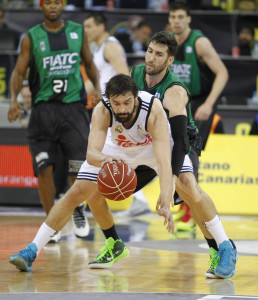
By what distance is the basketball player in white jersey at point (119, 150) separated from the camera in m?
5.75

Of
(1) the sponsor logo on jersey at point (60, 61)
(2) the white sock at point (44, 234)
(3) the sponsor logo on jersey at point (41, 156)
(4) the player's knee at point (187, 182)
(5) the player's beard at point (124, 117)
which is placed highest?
(1) the sponsor logo on jersey at point (60, 61)

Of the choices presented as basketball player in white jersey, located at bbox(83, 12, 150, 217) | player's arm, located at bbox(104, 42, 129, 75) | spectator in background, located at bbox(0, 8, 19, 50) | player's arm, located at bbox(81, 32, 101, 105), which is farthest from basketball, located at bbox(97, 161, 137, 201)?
spectator in background, located at bbox(0, 8, 19, 50)

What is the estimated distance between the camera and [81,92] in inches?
327

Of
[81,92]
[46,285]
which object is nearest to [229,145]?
[81,92]

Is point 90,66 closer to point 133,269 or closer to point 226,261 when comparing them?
point 133,269

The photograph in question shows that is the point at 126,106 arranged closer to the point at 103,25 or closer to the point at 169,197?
the point at 169,197

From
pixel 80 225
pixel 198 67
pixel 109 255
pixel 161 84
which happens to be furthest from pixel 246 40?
pixel 109 255

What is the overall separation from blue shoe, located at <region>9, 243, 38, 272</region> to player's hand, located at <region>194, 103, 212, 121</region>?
3.08 metres

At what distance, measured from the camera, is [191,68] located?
8.94 meters

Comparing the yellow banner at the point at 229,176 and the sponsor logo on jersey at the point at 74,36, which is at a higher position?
the sponsor logo on jersey at the point at 74,36

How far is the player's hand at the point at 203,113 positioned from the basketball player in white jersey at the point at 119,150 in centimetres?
237

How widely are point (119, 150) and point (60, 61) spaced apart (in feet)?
6.94

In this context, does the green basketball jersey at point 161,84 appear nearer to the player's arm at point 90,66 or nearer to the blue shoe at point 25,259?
the blue shoe at point 25,259

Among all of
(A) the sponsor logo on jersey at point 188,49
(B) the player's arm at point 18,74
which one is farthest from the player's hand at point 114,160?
(A) the sponsor logo on jersey at point 188,49
